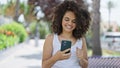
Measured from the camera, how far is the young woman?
352 centimetres

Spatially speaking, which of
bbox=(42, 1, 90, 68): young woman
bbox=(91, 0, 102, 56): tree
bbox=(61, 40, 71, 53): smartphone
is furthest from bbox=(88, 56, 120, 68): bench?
bbox=(91, 0, 102, 56): tree

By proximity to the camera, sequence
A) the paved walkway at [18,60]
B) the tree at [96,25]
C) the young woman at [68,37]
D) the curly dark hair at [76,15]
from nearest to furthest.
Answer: the young woman at [68,37]
the curly dark hair at [76,15]
the paved walkway at [18,60]
the tree at [96,25]

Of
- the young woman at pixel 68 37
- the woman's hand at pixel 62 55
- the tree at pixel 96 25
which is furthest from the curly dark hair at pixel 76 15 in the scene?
the tree at pixel 96 25

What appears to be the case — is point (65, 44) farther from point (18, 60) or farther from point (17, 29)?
point (17, 29)

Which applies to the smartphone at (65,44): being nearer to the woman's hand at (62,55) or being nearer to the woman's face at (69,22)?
the woman's hand at (62,55)

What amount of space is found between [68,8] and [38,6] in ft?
60.9

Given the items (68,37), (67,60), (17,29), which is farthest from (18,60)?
(67,60)

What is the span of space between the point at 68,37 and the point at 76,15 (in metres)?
0.24

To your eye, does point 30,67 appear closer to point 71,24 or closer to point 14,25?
point 71,24

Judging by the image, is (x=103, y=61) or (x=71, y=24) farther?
(x=103, y=61)

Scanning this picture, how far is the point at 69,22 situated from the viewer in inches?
141

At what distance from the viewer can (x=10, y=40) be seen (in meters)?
19.1

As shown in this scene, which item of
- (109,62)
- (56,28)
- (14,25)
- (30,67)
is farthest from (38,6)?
(56,28)

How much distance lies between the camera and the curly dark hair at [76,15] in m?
3.63
